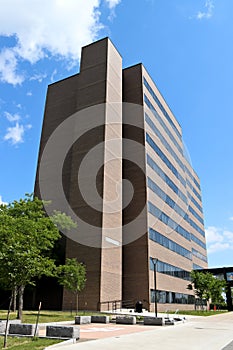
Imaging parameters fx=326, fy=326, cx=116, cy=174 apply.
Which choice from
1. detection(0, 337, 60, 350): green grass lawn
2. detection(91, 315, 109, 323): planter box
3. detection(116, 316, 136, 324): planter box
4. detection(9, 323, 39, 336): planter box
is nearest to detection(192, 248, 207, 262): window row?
detection(116, 316, 136, 324): planter box

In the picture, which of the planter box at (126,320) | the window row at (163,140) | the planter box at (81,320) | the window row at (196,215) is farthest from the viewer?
the window row at (196,215)

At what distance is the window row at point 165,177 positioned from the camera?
46.0 meters

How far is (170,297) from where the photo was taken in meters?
45.8

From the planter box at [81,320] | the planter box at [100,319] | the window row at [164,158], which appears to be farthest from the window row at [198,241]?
the planter box at [81,320]

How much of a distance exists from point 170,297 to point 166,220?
36.2ft

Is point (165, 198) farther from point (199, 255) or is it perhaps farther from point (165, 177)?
point (199, 255)

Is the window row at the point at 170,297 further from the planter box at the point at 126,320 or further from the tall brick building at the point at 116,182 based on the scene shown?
the planter box at the point at 126,320

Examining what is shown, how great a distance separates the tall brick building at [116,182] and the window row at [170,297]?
0.13m

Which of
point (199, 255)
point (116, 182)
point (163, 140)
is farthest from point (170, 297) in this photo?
point (199, 255)

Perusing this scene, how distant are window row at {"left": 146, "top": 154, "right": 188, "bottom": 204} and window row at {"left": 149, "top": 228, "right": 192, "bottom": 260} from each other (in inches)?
372

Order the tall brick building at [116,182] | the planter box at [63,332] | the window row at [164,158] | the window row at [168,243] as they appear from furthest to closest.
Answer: the window row at [164,158] < the window row at [168,243] < the tall brick building at [116,182] < the planter box at [63,332]

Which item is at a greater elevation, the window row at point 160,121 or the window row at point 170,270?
the window row at point 160,121

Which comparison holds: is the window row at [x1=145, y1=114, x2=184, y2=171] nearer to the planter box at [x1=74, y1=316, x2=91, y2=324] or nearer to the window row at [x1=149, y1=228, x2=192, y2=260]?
the window row at [x1=149, y1=228, x2=192, y2=260]

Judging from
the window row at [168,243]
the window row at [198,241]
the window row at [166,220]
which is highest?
the window row at [198,241]
